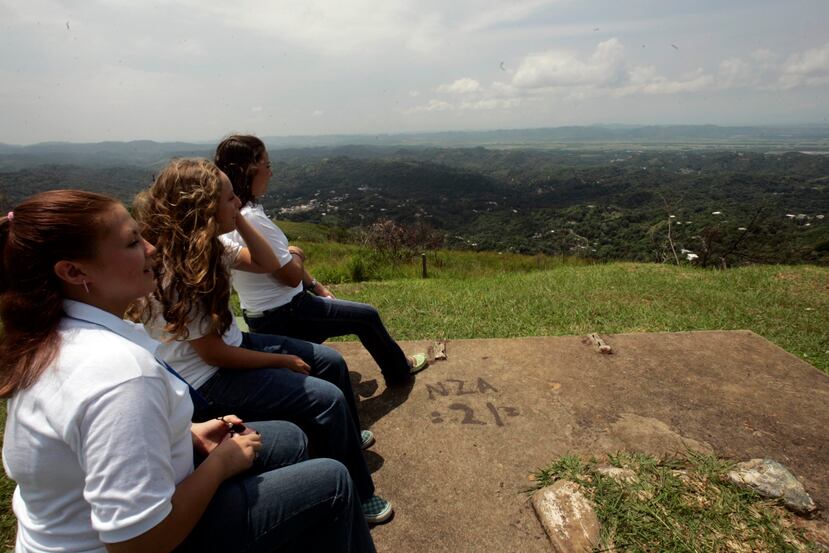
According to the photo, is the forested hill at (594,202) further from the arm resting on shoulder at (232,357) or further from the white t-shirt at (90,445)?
the white t-shirt at (90,445)

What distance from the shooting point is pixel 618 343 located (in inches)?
128

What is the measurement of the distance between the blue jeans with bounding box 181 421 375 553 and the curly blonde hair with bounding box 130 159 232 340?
2.09 feet

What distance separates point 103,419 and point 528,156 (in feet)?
530

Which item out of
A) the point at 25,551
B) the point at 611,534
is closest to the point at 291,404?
the point at 25,551

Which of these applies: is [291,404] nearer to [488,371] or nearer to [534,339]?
[488,371]

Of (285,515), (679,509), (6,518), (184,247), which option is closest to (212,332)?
(184,247)

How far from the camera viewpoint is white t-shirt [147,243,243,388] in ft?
5.75

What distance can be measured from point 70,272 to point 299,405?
Answer: 42.0 inches

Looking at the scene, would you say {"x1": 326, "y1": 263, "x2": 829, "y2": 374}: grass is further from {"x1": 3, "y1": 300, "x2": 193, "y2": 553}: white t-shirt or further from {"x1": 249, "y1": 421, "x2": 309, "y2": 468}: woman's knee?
{"x1": 3, "y1": 300, "x2": 193, "y2": 553}: white t-shirt

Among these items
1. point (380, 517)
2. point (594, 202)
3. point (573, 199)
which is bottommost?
point (573, 199)

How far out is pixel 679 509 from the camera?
1.78 metres

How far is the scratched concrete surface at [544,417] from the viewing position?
6.28 ft

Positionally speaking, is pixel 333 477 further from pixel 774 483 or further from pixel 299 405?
pixel 774 483

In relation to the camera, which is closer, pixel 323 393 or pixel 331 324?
pixel 323 393
